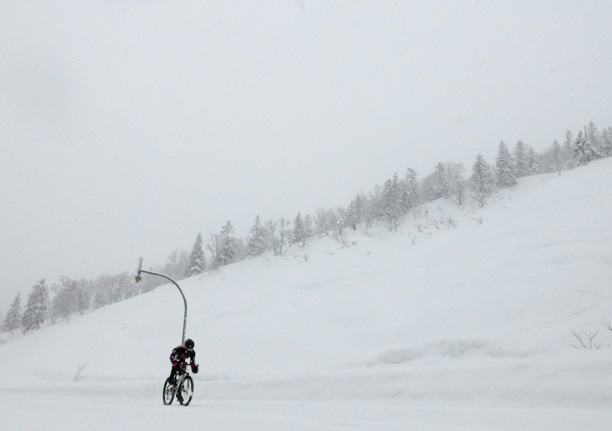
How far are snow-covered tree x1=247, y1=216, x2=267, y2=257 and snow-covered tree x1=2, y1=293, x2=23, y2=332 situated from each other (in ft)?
162

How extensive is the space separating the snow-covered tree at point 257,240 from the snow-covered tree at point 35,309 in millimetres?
37692

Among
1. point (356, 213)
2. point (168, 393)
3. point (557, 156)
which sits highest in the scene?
point (557, 156)

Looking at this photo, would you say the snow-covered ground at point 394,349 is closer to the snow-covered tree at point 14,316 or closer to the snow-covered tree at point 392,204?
the snow-covered tree at point 392,204

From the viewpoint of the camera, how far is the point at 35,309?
5769 cm

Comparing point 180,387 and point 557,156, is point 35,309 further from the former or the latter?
point 557,156

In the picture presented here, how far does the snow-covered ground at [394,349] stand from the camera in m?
5.90

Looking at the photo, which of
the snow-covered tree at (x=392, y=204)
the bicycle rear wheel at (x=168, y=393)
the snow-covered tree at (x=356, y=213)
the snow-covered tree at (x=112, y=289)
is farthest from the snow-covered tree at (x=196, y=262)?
the bicycle rear wheel at (x=168, y=393)

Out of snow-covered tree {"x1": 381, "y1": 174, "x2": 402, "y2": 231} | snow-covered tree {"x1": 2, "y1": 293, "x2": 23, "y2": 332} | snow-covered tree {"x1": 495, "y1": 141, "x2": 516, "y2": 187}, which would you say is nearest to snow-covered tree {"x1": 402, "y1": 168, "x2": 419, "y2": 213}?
snow-covered tree {"x1": 381, "y1": 174, "x2": 402, "y2": 231}

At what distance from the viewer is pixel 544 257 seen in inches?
585

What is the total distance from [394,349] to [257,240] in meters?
56.6

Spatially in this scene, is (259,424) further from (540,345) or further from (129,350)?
(129,350)

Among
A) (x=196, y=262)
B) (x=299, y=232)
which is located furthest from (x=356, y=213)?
(x=196, y=262)

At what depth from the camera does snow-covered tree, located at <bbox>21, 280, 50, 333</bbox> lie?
2265 inches

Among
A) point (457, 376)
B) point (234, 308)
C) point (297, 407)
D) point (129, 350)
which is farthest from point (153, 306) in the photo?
point (457, 376)
